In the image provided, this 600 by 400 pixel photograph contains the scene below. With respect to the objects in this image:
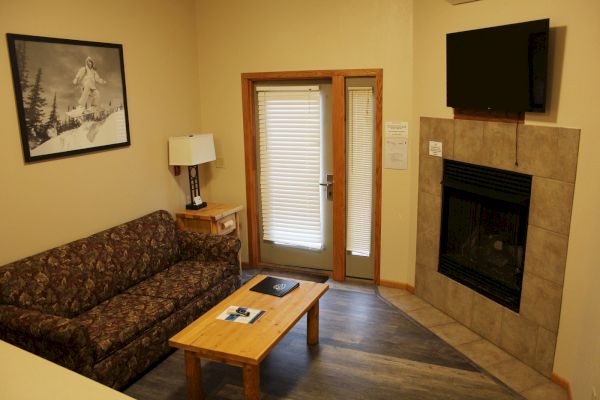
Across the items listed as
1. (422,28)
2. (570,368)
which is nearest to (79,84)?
(422,28)

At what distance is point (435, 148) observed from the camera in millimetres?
4023

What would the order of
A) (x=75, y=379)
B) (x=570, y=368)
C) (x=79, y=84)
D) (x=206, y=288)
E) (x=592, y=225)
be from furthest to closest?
(x=206, y=288), (x=79, y=84), (x=570, y=368), (x=592, y=225), (x=75, y=379)

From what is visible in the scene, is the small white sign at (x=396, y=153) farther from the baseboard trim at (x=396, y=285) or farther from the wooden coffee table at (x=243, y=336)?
the wooden coffee table at (x=243, y=336)

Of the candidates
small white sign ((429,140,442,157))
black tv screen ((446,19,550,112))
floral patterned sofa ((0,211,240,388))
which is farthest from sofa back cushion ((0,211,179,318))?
black tv screen ((446,19,550,112))

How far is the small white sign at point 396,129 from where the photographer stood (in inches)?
170

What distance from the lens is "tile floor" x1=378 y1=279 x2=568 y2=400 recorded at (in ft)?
10.1

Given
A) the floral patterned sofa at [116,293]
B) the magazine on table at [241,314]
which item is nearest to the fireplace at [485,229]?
the magazine on table at [241,314]

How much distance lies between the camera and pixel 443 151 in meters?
3.94

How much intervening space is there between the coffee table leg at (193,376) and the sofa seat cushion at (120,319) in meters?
0.50

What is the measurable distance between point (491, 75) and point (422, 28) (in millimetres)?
999

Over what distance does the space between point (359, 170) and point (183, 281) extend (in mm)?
1932

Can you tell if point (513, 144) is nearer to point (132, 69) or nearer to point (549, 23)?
point (549, 23)

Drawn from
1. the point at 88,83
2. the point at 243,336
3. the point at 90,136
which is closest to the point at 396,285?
the point at 243,336

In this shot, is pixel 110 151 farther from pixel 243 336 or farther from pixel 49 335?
pixel 243 336
